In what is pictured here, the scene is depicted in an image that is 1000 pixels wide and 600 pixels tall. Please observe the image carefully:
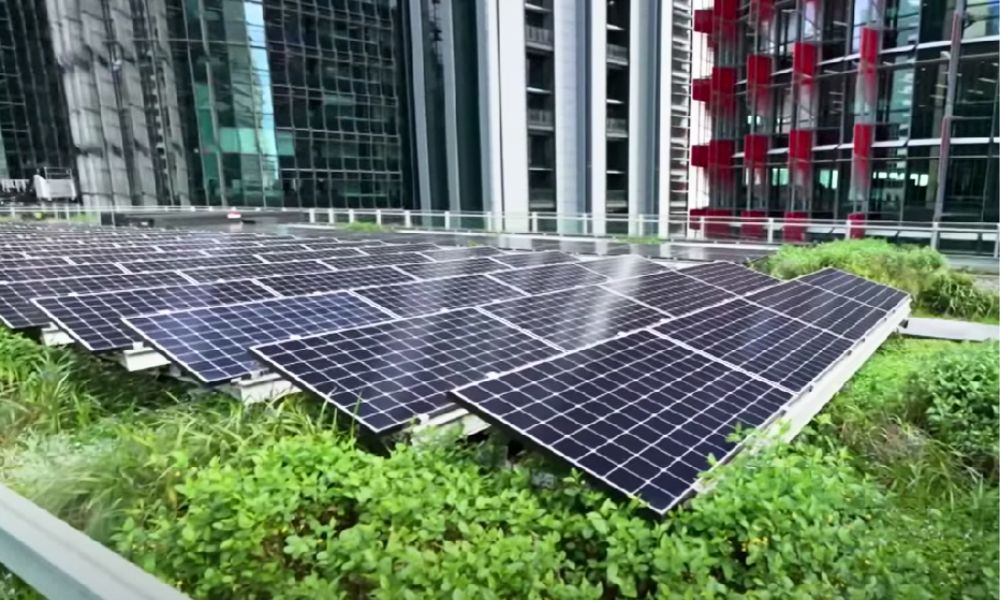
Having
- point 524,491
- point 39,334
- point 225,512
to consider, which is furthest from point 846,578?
point 39,334

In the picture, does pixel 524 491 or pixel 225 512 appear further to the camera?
pixel 524 491

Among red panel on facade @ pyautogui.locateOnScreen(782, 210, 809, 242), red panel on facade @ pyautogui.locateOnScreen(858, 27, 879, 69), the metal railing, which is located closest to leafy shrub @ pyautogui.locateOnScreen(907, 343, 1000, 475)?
the metal railing

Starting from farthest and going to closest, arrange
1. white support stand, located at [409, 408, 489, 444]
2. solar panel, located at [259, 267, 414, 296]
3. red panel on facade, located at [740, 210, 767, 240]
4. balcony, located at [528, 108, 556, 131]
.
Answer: balcony, located at [528, 108, 556, 131] → red panel on facade, located at [740, 210, 767, 240] → solar panel, located at [259, 267, 414, 296] → white support stand, located at [409, 408, 489, 444]

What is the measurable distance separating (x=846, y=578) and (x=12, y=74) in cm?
732

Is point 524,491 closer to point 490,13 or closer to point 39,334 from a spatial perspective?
point 39,334

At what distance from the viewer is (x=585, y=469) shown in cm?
Answer: 231

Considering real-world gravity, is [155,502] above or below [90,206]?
below

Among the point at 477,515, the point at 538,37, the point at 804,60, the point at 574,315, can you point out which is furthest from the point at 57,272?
the point at 538,37

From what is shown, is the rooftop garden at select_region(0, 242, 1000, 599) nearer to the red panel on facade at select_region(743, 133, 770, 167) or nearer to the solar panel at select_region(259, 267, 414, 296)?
the solar panel at select_region(259, 267, 414, 296)

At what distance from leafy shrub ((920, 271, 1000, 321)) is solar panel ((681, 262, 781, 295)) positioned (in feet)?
4.46

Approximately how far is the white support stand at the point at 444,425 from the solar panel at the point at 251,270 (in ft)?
12.4

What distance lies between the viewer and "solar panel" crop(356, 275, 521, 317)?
15.5 feet

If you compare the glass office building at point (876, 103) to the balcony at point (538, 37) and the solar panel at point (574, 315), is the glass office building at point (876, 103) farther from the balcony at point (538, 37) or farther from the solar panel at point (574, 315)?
the balcony at point (538, 37)

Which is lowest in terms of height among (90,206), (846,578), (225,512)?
(846,578)
